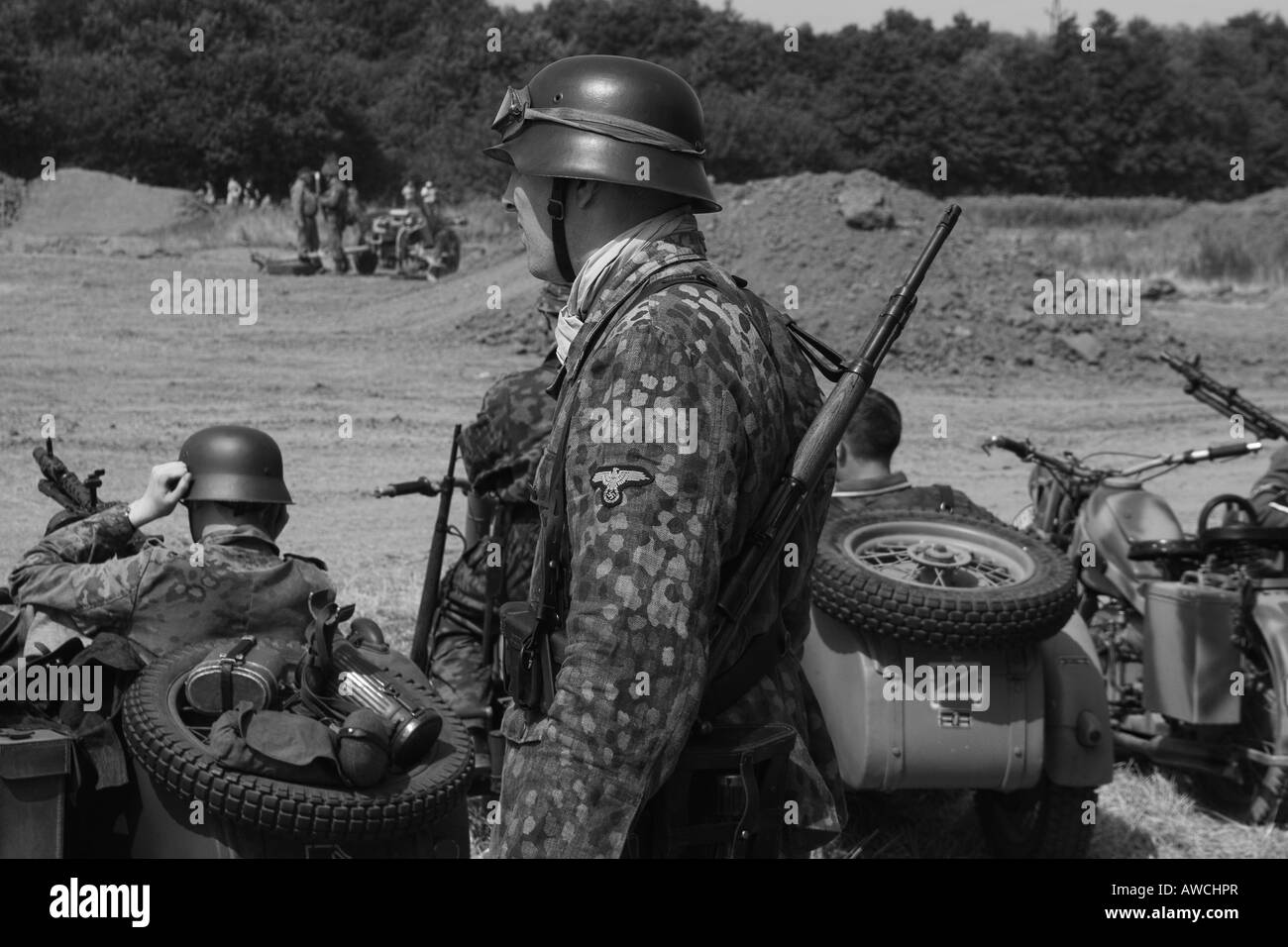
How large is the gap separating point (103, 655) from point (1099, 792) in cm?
390

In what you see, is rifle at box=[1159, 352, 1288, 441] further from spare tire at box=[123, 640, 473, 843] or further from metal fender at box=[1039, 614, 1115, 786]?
spare tire at box=[123, 640, 473, 843]

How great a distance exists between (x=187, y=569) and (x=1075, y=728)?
2593 mm

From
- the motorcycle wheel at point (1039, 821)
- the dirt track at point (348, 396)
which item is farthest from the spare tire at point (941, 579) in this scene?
the dirt track at point (348, 396)

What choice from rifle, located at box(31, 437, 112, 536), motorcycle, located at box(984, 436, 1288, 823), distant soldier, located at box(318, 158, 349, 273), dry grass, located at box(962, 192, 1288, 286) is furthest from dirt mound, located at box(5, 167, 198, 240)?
rifle, located at box(31, 437, 112, 536)

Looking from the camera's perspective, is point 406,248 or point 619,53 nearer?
point 406,248

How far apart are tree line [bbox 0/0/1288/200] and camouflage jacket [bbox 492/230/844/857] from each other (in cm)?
3516

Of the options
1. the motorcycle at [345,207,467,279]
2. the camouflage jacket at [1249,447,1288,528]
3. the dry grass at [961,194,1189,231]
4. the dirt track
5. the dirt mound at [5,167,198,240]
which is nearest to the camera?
the camouflage jacket at [1249,447,1288,528]

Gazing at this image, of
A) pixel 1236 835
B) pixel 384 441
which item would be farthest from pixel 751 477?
pixel 384 441

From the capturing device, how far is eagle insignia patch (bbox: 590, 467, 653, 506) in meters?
2.24

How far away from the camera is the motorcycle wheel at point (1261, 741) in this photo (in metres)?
5.62

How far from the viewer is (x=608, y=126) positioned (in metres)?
2.63

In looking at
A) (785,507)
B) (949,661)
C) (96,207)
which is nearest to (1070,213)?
(96,207)

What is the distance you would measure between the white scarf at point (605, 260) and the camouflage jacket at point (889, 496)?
2888mm

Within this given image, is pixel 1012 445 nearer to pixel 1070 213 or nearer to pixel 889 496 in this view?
pixel 889 496
